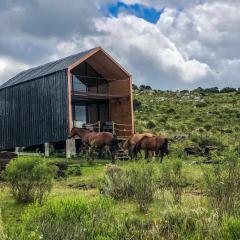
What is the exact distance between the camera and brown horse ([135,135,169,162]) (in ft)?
90.9

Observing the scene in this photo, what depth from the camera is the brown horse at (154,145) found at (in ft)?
90.9

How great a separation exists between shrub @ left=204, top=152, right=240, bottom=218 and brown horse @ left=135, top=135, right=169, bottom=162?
12.6 metres

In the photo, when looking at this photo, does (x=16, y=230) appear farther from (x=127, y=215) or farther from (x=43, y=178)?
(x=43, y=178)

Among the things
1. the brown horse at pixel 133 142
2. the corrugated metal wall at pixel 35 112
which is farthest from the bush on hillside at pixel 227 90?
the brown horse at pixel 133 142

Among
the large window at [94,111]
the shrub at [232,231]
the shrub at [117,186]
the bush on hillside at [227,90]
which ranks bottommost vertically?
the shrub at [232,231]

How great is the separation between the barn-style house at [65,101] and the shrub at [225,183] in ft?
62.2

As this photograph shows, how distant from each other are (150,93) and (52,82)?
41595mm

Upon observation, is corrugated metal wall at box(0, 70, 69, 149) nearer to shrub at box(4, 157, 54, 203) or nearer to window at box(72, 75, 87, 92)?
window at box(72, 75, 87, 92)

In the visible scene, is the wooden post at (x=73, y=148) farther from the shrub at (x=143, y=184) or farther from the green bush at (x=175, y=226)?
the green bush at (x=175, y=226)

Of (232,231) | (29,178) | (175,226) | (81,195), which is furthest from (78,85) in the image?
(232,231)

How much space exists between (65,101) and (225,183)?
66.1 feet

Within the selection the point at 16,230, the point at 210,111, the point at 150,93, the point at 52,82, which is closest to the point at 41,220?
the point at 16,230

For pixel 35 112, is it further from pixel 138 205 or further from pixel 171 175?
pixel 138 205

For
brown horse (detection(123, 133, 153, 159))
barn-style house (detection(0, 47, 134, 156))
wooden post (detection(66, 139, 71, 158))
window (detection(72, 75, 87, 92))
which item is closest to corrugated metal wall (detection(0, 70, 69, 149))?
barn-style house (detection(0, 47, 134, 156))
